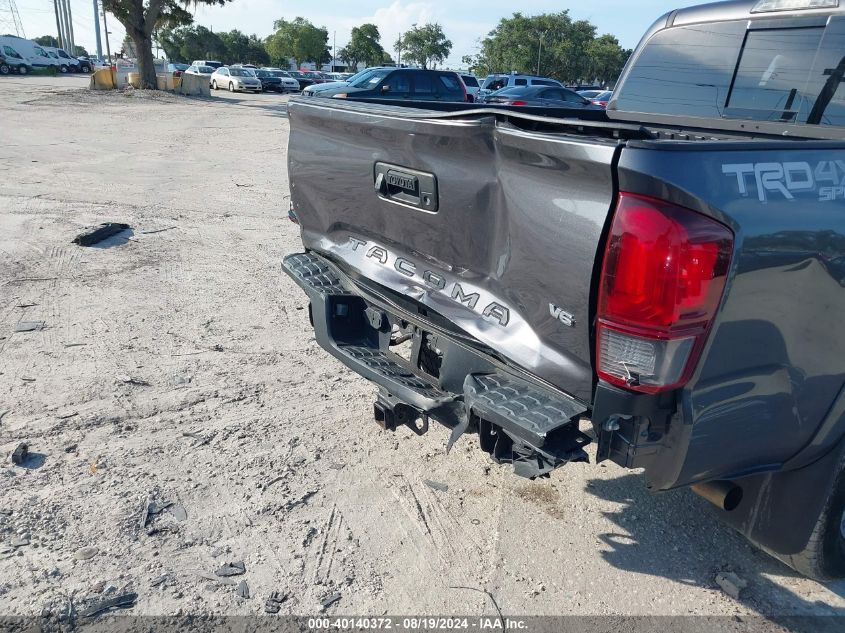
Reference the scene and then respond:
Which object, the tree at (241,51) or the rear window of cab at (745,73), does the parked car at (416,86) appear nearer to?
the rear window of cab at (745,73)

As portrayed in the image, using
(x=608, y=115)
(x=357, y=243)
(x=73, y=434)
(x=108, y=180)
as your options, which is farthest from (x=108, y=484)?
(x=108, y=180)

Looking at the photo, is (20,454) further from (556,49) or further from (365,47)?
(365,47)

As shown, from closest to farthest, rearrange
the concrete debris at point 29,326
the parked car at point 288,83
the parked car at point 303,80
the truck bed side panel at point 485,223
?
1. the truck bed side panel at point 485,223
2. the concrete debris at point 29,326
3. the parked car at point 288,83
4. the parked car at point 303,80

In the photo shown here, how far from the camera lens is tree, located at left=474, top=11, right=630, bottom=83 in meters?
63.3

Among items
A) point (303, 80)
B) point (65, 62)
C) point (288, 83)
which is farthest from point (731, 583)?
point (65, 62)

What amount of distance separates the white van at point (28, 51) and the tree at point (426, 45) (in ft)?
167

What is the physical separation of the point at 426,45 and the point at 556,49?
3274 centimetres

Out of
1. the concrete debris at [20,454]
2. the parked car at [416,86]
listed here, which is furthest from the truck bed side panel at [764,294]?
the parked car at [416,86]

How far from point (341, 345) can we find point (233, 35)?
100 meters

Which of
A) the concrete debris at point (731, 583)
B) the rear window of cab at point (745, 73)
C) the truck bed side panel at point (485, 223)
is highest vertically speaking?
the rear window of cab at point (745, 73)

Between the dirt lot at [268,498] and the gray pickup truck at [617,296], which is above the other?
→ the gray pickup truck at [617,296]

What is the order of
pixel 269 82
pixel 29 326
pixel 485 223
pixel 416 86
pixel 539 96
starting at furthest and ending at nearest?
pixel 269 82, pixel 539 96, pixel 416 86, pixel 29 326, pixel 485 223

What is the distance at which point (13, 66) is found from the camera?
47469 mm

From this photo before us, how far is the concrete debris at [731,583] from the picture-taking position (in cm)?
283
